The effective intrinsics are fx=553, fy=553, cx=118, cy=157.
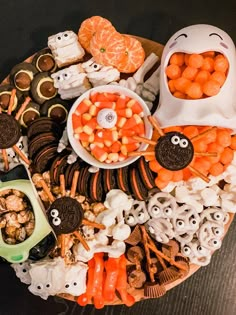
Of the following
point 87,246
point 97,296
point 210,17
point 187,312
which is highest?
point 210,17

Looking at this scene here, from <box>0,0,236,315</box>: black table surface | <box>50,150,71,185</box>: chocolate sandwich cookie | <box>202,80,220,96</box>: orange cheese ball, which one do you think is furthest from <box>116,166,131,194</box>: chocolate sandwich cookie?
<box>0,0,236,315</box>: black table surface

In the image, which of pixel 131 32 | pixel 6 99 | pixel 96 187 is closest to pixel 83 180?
pixel 96 187

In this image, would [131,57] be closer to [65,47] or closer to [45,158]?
[65,47]

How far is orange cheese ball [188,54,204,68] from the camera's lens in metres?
1.03

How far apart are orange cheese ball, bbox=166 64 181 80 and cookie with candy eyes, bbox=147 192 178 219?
0.23 meters

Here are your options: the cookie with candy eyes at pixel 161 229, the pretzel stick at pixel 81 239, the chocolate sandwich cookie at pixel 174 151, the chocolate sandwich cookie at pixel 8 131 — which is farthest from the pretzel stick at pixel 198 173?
the chocolate sandwich cookie at pixel 8 131

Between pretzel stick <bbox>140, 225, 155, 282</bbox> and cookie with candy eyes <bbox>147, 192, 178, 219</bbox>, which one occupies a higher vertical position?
cookie with candy eyes <bbox>147, 192, 178, 219</bbox>

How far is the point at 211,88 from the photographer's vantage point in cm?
101

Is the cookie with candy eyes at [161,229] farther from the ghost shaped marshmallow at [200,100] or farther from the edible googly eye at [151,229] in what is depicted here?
the ghost shaped marshmallow at [200,100]

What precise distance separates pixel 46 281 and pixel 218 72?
52 cm

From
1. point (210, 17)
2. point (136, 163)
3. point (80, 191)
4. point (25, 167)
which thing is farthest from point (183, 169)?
point (210, 17)

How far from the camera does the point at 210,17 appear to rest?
1.34m

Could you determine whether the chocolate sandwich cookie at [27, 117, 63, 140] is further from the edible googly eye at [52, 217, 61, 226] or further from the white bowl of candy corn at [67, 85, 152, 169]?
the edible googly eye at [52, 217, 61, 226]

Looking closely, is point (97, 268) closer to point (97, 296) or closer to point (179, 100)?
point (97, 296)
